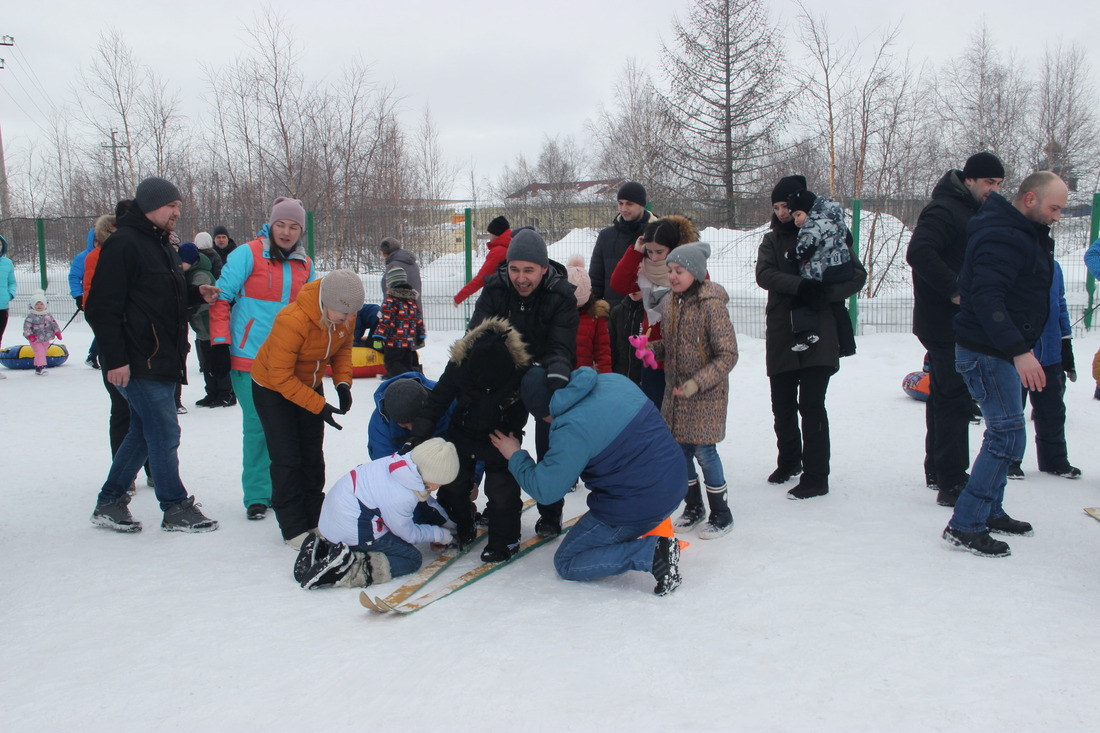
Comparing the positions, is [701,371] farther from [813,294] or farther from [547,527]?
[547,527]

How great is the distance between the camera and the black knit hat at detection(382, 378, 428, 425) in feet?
13.3

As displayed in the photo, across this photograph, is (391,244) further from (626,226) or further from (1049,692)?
(1049,692)

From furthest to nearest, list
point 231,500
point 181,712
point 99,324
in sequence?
point 231,500 → point 99,324 → point 181,712

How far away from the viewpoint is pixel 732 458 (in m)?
6.13

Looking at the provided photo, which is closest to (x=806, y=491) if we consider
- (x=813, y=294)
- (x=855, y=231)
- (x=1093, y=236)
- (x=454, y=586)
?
(x=813, y=294)

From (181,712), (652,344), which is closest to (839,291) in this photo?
(652,344)

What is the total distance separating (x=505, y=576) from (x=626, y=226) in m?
2.67

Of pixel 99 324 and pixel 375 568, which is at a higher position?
pixel 99 324

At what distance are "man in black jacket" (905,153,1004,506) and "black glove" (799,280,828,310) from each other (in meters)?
0.52

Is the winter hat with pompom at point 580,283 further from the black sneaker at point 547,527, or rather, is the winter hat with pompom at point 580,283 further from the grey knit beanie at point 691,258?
the black sneaker at point 547,527

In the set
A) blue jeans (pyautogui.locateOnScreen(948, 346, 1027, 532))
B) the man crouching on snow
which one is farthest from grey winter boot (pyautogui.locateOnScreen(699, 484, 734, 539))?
blue jeans (pyautogui.locateOnScreen(948, 346, 1027, 532))

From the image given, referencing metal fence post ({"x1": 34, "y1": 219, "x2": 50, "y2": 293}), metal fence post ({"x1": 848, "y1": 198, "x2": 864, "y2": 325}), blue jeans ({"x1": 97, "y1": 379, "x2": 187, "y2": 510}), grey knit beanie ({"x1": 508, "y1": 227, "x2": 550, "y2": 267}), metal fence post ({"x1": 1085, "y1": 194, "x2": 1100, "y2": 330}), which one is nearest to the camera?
grey knit beanie ({"x1": 508, "y1": 227, "x2": 550, "y2": 267})

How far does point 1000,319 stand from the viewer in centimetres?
373

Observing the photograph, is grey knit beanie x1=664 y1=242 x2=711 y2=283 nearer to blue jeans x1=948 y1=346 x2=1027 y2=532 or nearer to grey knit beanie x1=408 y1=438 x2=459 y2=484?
blue jeans x1=948 y1=346 x2=1027 y2=532
